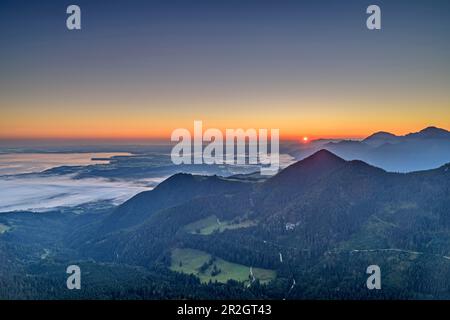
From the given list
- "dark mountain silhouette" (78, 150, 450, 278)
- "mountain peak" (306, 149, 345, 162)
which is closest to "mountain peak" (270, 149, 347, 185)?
"mountain peak" (306, 149, 345, 162)

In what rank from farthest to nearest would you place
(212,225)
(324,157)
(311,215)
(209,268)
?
(324,157) < (212,225) < (311,215) < (209,268)

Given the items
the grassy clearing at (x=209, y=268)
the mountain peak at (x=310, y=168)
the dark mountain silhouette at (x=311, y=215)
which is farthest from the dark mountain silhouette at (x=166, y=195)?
the grassy clearing at (x=209, y=268)

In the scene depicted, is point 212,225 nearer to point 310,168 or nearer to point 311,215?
point 311,215

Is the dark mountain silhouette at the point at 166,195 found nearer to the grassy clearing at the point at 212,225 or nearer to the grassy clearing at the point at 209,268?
the grassy clearing at the point at 212,225

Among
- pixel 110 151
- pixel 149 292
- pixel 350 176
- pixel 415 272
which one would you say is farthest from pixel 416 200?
pixel 110 151

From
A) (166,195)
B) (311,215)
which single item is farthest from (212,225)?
(166,195)

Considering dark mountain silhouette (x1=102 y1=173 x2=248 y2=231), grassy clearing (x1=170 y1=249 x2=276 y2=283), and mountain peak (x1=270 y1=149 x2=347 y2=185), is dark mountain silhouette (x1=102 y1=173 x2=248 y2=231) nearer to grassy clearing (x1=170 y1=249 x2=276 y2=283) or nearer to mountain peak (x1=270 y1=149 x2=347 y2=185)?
mountain peak (x1=270 y1=149 x2=347 y2=185)
